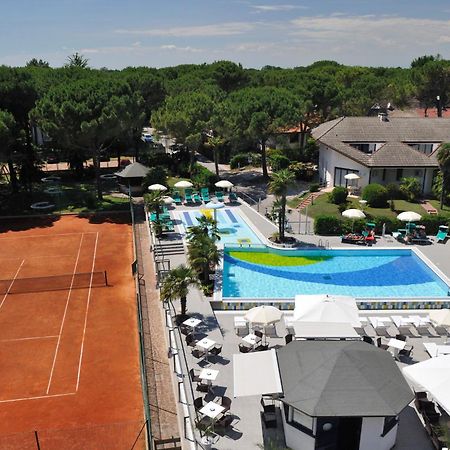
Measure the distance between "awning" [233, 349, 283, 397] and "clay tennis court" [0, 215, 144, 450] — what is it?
426cm

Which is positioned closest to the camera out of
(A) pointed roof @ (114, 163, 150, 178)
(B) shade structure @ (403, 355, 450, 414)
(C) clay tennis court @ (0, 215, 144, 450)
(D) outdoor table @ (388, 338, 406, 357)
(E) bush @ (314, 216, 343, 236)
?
(B) shade structure @ (403, 355, 450, 414)

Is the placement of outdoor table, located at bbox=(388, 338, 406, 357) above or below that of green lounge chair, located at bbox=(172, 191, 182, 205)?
below

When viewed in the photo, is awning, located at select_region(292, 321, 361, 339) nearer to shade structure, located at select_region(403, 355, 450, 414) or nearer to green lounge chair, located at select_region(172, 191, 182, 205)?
shade structure, located at select_region(403, 355, 450, 414)

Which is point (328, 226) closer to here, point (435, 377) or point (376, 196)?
point (376, 196)

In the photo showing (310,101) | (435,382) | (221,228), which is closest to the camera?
(435,382)

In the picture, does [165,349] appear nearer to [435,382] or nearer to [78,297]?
[78,297]

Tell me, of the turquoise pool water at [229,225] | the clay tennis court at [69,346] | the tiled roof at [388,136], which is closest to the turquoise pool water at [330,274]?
the turquoise pool water at [229,225]

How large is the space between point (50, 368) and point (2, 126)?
1034 inches

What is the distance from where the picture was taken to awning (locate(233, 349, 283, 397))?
15.5m

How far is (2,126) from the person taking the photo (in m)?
39.6

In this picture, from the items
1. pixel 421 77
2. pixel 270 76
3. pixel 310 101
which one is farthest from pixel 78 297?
pixel 270 76

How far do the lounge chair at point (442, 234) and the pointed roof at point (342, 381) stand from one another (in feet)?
69.3

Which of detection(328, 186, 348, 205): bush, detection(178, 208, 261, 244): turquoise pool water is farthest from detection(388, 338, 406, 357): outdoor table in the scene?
detection(328, 186, 348, 205): bush

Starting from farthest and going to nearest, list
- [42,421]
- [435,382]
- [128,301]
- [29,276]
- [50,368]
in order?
1. [29,276]
2. [128,301]
3. [50,368]
4. [42,421]
5. [435,382]
